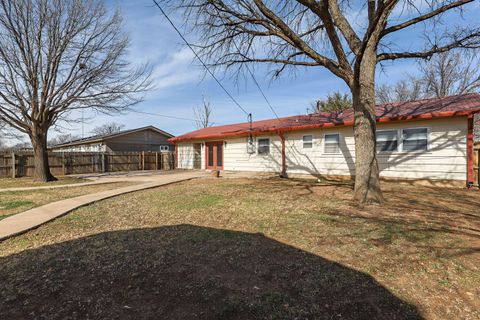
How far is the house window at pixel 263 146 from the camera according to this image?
1396 centimetres

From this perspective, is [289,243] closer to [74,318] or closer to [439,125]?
[74,318]

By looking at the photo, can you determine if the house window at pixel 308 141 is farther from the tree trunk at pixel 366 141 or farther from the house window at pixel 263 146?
the tree trunk at pixel 366 141

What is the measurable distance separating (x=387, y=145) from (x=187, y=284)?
32.9 feet

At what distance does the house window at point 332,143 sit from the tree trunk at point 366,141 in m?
5.12

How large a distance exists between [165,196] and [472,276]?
7.00 meters

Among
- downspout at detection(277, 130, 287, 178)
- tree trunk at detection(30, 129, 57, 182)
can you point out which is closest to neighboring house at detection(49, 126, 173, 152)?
tree trunk at detection(30, 129, 57, 182)

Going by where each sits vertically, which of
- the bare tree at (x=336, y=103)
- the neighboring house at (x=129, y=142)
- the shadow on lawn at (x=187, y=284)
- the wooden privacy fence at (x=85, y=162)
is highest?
the bare tree at (x=336, y=103)

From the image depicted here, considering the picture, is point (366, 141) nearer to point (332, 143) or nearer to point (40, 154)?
point (332, 143)

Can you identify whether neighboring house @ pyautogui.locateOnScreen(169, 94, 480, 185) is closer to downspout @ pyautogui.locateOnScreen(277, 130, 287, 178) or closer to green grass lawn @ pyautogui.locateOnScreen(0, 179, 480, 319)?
downspout @ pyautogui.locateOnScreen(277, 130, 287, 178)

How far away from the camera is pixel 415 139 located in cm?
957

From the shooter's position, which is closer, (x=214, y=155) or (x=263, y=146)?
(x=263, y=146)

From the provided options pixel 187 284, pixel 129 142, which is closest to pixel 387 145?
pixel 187 284

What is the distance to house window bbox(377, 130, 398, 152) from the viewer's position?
32.8 ft

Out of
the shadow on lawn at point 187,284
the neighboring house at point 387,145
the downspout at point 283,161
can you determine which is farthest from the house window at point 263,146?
the shadow on lawn at point 187,284
